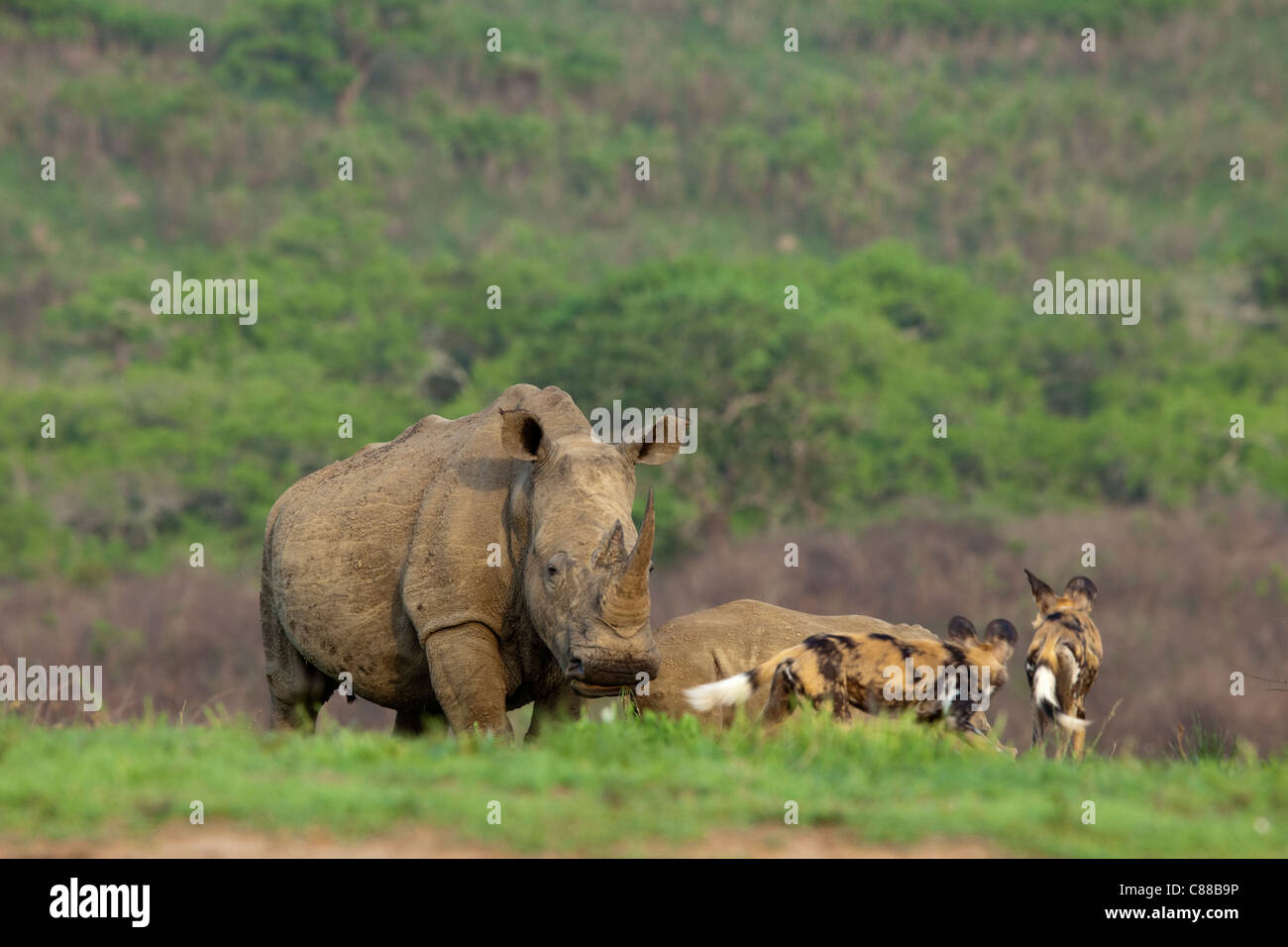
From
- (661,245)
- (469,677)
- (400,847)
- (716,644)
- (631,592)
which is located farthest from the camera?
(661,245)

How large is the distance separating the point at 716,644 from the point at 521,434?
5.09ft

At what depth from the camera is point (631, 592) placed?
8.55m

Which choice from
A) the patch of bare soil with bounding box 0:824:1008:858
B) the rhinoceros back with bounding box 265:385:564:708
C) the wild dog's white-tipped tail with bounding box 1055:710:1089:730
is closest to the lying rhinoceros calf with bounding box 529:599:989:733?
the rhinoceros back with bounding box 265:385:564:708

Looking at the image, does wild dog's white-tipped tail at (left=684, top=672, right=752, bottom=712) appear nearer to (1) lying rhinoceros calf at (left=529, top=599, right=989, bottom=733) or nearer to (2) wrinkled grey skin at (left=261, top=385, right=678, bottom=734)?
(2) wrinkled grey skin at (left=261, top=385, right=678, bottom=734)

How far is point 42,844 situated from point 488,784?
1622mm

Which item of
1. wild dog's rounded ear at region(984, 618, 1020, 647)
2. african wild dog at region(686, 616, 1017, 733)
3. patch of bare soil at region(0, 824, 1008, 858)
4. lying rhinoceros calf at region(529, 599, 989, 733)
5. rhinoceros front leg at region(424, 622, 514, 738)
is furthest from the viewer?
lying rhinoceros calf at region(529, 599, 989, 733)

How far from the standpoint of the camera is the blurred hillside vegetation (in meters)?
48.5

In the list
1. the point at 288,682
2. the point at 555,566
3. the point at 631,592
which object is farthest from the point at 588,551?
the point at 288,682

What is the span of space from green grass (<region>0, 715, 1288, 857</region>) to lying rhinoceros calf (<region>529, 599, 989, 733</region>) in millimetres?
1463

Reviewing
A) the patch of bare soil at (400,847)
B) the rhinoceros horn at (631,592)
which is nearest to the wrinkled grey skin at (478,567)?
the rhinoceros horn at (631,592)

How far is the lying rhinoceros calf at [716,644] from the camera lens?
1005cm

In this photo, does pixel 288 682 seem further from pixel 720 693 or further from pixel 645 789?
pixel 645 789

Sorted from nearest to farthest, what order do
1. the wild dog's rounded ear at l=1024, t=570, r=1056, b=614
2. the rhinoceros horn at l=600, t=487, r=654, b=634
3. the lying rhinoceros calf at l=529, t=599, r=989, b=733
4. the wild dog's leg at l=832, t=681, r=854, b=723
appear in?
1. the rhinoceros horn at l=600, t=487, r=654, b=634
2. the wild dog's leg at l=832, t=681, r=854, b=723
3. the lying rhinoceros calf at l=529, t=599, r=989, b=733
4. the wild dog's rounded ear at l=1024, t=570, r=1056, b=614

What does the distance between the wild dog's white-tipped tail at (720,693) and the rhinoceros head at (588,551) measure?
272mm
